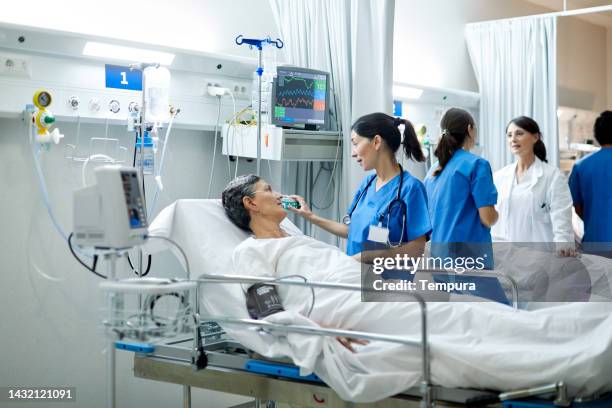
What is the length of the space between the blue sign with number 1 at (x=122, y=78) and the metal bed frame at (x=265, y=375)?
1.26m

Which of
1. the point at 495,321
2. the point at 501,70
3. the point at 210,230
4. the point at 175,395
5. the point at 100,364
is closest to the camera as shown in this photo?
the point at 495,321

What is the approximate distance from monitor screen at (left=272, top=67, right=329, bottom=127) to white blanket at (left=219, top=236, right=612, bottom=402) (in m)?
1.19

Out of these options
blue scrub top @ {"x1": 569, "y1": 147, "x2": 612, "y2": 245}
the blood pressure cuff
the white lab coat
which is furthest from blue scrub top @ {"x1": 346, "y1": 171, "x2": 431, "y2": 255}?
blue scrub top @ {"x1": 569, "y1": 147, "x2": 612, "y2": 245}

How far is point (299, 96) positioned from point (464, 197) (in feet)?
3.26

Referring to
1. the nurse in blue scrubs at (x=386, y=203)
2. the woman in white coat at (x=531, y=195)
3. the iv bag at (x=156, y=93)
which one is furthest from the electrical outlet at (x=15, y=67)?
the woman in white coat at (x=531, y=195)

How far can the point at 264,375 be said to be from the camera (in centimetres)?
252

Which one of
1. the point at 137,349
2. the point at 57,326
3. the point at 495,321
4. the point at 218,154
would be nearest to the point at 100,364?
the point at 57,326

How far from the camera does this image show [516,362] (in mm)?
2064

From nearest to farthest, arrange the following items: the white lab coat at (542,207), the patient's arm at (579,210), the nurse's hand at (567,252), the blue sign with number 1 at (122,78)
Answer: the blue sign with number 1 at (122,78) → the nurse's hand at (567,252) → the white lab coat at (542,207) → the patient's arm at (579,210)

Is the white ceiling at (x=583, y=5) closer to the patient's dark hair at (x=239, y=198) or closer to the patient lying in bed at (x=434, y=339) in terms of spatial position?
the patient's dark hair at (x=239, y=198)

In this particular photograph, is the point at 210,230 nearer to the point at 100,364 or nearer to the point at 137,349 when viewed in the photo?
the point at 137,349

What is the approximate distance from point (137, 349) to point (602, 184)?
2726 millimetres

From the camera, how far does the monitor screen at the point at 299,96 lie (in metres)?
3.75

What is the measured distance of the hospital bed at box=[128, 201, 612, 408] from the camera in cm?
210
